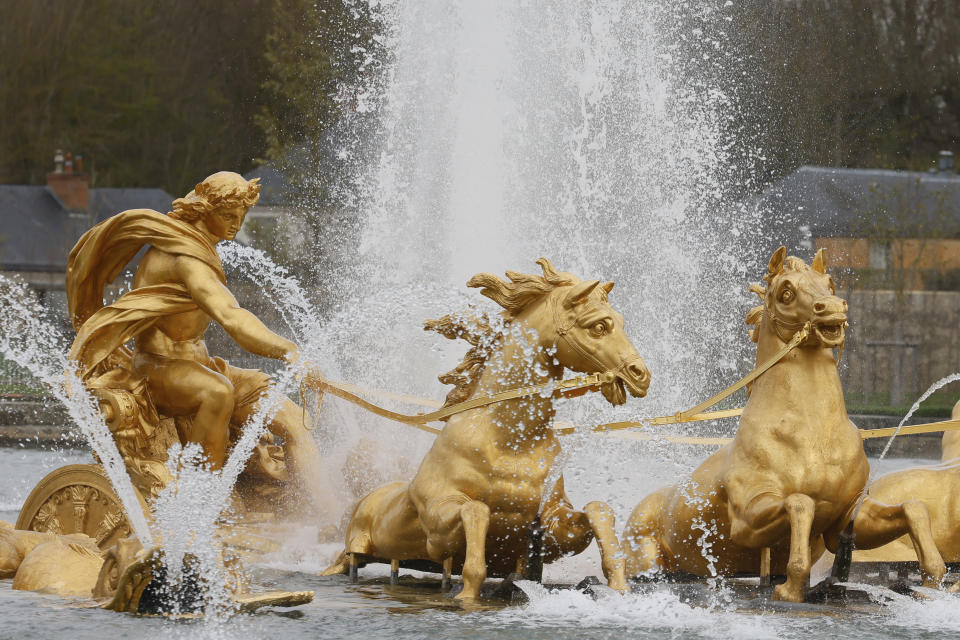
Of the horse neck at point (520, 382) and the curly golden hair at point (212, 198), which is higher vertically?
the curly golden hair at point (212, 198)

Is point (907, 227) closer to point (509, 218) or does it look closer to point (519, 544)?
point (509, 218)

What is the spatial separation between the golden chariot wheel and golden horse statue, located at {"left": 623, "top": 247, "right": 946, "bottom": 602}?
2298mm

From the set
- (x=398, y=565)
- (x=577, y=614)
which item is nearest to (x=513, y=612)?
(x=577, y=614)

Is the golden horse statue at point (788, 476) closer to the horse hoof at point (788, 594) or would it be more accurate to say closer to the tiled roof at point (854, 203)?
the horse hoof at point (788, 594)

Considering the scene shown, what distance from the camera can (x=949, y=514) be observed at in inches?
228

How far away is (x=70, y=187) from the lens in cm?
3656

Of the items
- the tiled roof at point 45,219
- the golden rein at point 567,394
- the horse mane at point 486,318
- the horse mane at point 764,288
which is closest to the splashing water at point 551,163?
the golden rein at point 567,394

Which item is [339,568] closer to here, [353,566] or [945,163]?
[353,566]

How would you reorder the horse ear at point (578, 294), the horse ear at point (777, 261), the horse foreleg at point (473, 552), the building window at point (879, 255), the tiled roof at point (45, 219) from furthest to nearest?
the tiled roof at point (45, 219) → the building window at point (879, 255) → the horse ear at point (777, 261) → the horse ear at point (578, 294) → the horse foreleg at point (473, 552)

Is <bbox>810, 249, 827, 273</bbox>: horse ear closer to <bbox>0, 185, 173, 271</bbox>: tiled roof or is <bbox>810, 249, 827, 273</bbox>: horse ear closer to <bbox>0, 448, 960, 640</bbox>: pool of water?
<bbox>0, 448, 960, 640</bbox>: pool of water

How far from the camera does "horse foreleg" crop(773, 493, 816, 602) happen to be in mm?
5238

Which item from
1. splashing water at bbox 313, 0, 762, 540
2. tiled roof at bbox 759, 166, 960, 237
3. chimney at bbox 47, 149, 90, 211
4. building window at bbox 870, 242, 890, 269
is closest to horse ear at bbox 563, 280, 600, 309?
splashing water at bbox 313, 0, 762, 540

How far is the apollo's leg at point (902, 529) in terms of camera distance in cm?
531

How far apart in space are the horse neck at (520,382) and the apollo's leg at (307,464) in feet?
5.26
